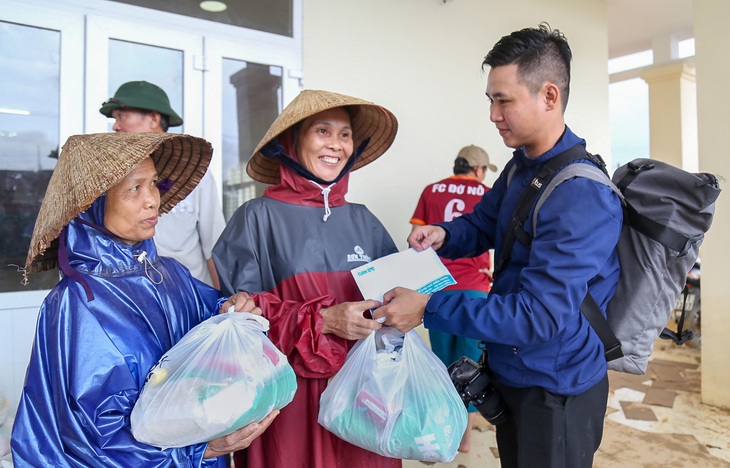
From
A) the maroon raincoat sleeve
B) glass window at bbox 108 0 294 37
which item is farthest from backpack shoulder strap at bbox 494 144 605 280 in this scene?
glass window at bbox 108 0 294 37

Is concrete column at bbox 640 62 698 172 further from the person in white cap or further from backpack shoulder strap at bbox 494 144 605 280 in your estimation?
backpack shoulder strap at bbox 494 144 605 280

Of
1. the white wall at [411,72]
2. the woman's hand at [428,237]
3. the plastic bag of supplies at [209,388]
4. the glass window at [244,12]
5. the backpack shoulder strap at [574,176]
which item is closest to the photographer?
the plastic bag of supplies at [209,388]

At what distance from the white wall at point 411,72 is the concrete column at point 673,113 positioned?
3.90 metres

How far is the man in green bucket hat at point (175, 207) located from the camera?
7.95ft

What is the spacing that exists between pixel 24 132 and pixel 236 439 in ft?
7.88

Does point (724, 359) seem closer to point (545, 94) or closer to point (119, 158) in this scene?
point (545, 94)

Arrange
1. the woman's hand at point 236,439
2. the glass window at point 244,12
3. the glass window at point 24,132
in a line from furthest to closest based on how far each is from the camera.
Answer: the glass window at point 244,12 → the glass window at point 24,132 → the woman's hand at point 236,439

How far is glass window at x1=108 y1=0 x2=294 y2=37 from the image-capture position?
318 centimetres

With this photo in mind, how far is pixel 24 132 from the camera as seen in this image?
280cm

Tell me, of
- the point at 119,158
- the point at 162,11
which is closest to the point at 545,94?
the point at 119,158

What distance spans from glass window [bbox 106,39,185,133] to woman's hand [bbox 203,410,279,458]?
7.55ft

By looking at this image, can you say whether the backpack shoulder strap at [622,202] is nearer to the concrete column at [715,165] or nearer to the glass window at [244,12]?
the glass window at [244,12]

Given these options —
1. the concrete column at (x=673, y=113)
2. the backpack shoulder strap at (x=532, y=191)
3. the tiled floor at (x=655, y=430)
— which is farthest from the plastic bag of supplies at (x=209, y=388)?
the concrete column at (x=673, y=113)

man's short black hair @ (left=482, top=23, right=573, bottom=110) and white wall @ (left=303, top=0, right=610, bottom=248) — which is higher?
white wall @ (left=303, top=0, right=610, bottom=248)
